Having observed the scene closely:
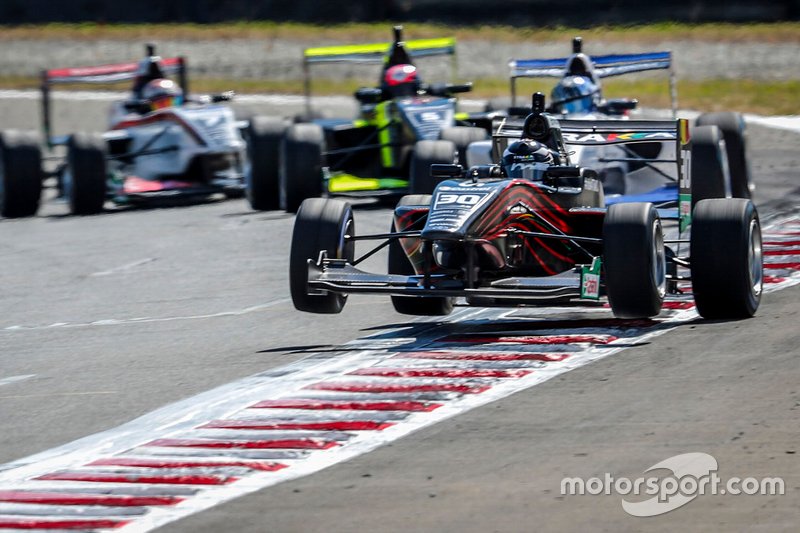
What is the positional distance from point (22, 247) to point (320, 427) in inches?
381

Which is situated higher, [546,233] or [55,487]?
[546,233]

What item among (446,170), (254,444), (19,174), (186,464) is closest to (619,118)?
(446,170)

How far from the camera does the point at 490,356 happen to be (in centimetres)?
925

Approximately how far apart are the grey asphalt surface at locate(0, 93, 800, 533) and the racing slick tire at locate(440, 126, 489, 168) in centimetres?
285

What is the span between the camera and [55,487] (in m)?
7.09

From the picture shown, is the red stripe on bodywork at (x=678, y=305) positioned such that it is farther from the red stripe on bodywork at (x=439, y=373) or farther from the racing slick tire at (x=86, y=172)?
the racing slick tire at (x=86, y=172)

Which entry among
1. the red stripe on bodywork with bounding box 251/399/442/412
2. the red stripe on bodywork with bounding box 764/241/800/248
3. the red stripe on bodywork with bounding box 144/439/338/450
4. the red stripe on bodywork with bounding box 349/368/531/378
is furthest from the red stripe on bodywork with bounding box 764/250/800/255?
the red stripe on bodywork with bounding box 144/439/338/450

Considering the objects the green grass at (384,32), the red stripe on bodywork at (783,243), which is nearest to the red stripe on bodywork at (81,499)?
the red stripe on bodywork at (783,243)

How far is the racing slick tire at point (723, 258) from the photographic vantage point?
957 cm

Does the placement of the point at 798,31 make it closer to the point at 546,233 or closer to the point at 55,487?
the point at 546,233

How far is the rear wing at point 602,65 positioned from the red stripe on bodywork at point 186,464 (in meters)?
11.3

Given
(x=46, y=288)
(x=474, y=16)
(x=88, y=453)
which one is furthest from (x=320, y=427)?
(x=474, y=16)

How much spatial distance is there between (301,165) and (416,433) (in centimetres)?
996

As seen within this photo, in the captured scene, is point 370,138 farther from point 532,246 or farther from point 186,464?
point 186,464
